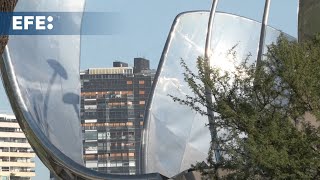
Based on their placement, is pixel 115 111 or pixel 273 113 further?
pixel 115 111

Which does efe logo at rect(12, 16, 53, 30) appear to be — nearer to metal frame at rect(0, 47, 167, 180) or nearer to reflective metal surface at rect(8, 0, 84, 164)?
reflective metal surface at rect(8, 0, 84, 164)

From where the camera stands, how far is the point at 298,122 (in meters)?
14.2

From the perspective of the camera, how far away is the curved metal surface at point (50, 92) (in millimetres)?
19219

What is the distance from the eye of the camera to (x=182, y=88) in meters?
28.0

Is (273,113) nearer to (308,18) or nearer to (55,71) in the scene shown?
(308,18)

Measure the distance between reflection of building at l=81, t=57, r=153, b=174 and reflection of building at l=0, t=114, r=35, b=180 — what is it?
56640 millimetres

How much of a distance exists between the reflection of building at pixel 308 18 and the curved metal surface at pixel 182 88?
22.7 feet

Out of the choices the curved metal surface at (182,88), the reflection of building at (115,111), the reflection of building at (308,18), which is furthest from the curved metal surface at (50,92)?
the reflection of building at (115,111)

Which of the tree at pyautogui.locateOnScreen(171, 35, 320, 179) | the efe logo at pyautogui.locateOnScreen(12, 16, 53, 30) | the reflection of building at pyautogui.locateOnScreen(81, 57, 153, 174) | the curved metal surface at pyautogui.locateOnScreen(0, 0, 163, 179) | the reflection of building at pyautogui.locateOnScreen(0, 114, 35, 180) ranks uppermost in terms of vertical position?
the reflection of building at pyautogui.locateOnScreen(0, 114, 35, 180)

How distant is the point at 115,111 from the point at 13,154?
205 ft

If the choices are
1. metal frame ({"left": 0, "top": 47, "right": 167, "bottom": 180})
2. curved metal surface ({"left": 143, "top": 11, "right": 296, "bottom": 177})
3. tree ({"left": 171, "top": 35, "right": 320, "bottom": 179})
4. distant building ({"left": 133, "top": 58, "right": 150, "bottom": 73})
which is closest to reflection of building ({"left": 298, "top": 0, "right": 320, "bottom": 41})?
tree ({"left": 171, "top": 35, "right": 320, "bottom": 179})

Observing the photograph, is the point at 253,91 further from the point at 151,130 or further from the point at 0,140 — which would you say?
the point at 0,140

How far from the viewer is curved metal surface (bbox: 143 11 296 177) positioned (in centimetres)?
2648

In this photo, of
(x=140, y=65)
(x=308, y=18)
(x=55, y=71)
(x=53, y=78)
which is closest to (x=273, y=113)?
(x=308, y=18)
